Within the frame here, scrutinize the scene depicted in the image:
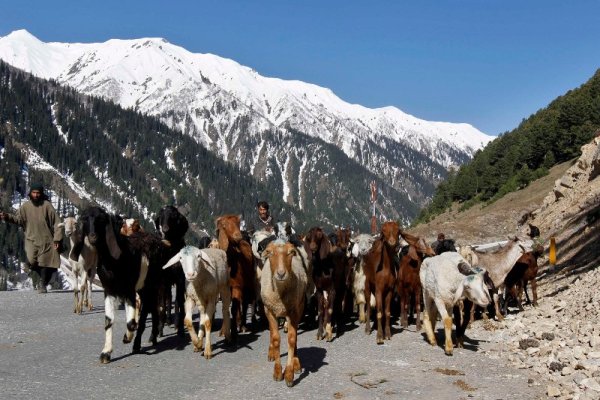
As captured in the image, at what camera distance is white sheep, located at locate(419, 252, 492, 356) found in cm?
1019

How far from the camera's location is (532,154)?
81125 millimetres

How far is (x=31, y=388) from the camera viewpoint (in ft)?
26.2

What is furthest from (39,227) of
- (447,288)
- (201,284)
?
(447,288)

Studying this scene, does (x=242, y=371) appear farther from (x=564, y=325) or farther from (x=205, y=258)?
(x=564, y=325)

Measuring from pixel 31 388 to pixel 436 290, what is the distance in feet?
24.0

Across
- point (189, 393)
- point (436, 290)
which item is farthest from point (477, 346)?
point (189, 393)

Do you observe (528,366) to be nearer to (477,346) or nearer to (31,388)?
(477,346)

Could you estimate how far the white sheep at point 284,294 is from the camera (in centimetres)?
845

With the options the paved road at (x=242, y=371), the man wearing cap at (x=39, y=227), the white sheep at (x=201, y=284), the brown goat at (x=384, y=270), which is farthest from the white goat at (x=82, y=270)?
the brown goat at (x=384, y=270)

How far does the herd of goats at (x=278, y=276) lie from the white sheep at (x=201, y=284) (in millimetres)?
20

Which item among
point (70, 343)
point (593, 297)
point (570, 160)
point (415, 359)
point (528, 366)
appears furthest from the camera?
point (570, 160)

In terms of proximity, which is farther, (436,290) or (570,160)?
(570,160)

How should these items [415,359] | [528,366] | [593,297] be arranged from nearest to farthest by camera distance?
1. [528,366]
2. [415,359]
3. [593,297]

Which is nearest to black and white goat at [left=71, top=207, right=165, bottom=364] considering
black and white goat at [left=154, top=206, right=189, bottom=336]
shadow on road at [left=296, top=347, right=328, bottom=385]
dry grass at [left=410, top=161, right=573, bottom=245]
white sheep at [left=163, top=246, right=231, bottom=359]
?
white sheep at [left=163, top=246, right=231, bottom=359]
